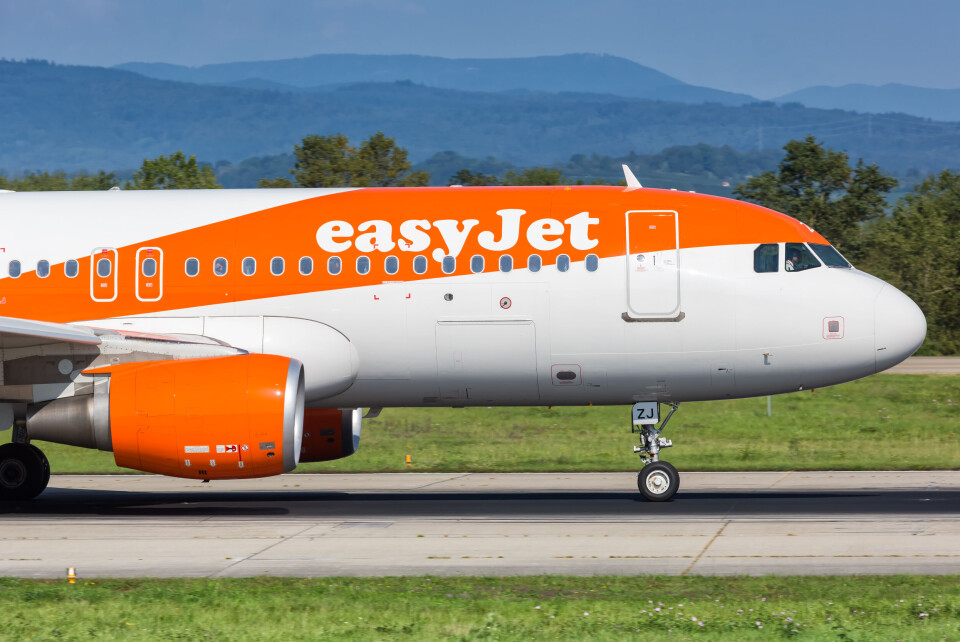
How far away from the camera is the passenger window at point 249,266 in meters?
18.6

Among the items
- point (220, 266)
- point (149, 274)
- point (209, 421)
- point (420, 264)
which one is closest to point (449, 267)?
point (420, 264)

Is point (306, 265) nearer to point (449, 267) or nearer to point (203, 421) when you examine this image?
point (449, 267)

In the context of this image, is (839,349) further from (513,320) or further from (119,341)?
(119,341)

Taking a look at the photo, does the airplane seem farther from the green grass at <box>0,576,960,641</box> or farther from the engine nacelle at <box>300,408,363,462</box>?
the green grass at <box>0,576,960,641</box>

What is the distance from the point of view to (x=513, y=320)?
1834 cm

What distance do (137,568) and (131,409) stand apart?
293 centimetres

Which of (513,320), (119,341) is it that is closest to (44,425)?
(119,341)

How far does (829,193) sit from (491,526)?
2263 inches

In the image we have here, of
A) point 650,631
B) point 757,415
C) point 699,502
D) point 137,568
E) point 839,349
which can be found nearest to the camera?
point 650,631

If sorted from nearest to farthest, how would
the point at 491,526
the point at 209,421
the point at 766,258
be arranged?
the point at 209,421, the point at 491,526, the point at 766,258

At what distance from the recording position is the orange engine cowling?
650 inches

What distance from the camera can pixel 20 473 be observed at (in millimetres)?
20000

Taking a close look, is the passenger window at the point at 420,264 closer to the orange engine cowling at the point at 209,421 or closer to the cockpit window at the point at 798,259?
the orange engine cowling at the point at 209,421

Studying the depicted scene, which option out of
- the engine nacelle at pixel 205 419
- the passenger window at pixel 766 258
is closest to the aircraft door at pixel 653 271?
the passenger window at pixel 766 258
